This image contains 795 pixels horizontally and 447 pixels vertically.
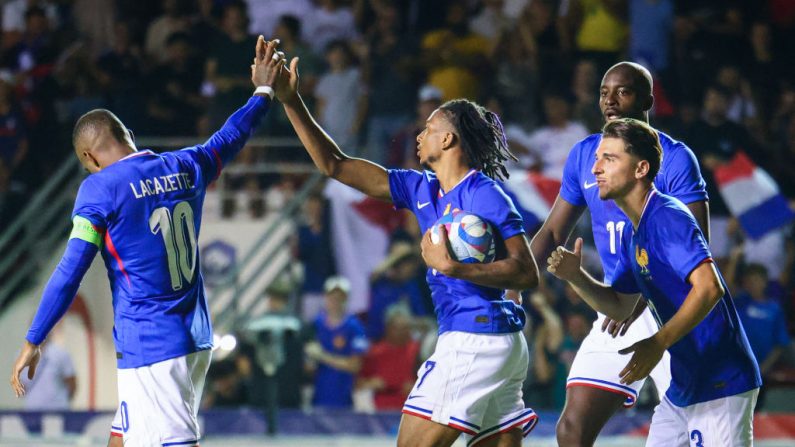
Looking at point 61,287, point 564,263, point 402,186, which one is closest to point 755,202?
point 402,186

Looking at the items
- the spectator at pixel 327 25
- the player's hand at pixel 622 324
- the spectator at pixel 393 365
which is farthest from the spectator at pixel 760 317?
the player's hand at pixel 622 324

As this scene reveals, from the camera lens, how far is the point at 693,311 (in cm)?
489

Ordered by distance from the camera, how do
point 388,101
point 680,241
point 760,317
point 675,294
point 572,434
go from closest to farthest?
point 680,241 → point 675,294 → point 572,434 → point 760,317 → point 388,101

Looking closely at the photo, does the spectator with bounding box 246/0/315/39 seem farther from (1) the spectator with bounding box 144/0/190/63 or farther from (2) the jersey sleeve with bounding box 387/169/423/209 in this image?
(2) the jersey sleeve with bounding box 387/169/423/209

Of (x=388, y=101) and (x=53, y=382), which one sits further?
(x=388, y=101)

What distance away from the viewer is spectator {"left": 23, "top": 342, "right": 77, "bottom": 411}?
1181cm

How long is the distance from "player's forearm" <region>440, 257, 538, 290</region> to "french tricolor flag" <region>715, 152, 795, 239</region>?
22.4ft

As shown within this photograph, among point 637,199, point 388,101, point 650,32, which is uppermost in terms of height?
point 650,32

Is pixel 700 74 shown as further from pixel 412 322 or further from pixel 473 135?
pixel 473 135

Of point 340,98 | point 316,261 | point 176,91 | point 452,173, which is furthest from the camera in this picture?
point 176,91

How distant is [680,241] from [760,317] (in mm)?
6824

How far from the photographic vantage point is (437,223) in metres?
5.48

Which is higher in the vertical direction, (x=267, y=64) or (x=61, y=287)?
(x=267, y=64)

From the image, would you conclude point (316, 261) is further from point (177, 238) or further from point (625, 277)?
point (625, 277)
